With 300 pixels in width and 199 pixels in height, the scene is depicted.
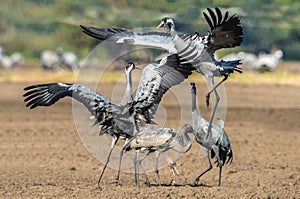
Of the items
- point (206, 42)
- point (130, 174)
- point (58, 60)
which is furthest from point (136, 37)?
point (58, 60)

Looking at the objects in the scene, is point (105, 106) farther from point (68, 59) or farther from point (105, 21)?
point (68, 59)

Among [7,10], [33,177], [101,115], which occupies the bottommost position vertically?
[33,177]

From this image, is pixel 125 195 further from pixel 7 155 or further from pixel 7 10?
pixel 7 10

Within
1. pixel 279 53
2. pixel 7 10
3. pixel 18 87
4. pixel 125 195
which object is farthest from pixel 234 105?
pixel 125 195

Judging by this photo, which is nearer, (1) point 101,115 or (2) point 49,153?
(1) point 101,115

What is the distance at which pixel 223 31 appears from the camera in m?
13.0

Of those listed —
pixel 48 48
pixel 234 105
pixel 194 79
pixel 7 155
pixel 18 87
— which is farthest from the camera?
pixel 48 48

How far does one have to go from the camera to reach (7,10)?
3812 centimetres

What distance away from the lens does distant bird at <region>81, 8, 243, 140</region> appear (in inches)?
511

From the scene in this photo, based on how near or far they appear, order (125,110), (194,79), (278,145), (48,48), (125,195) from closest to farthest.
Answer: (125,195)
(125,110)
(278,145)
(194,79)
(48,48)

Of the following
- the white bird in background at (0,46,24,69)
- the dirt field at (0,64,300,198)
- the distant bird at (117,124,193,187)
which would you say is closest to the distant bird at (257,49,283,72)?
the white bird in background at (0,46,24,69)

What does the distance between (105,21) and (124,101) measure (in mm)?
13166

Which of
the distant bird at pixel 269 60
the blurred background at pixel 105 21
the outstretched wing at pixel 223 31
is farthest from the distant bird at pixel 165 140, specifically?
the distant bird at pixel 269 60

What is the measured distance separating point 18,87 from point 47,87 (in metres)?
23.2
